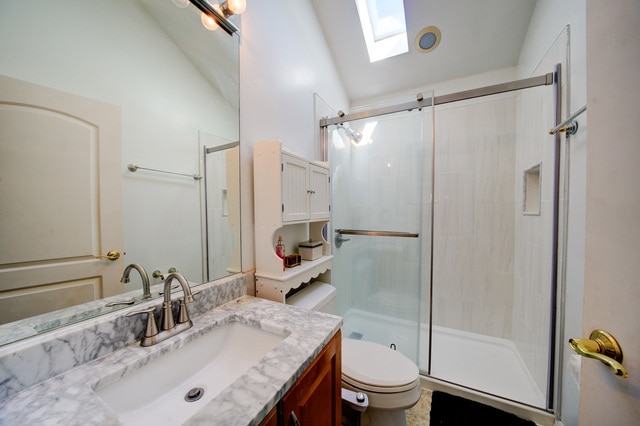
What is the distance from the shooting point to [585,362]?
48 cm

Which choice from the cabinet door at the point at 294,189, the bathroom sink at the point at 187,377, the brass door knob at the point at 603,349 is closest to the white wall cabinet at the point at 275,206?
the cabinet door at the point at 294,189

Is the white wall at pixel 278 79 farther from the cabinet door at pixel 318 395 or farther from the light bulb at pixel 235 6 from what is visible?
the cabinet door at pixel 318 395

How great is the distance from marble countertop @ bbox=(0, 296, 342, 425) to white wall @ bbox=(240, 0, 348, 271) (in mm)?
517

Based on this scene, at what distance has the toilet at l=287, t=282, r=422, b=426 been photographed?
1.02 meters

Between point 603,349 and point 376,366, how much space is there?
3.07 feet

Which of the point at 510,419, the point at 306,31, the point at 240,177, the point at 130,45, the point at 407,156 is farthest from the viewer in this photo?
the point at 407,156

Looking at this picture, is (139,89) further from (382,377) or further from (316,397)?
(382,377)

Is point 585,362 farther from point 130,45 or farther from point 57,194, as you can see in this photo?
point 130,45

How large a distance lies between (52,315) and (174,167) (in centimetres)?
57

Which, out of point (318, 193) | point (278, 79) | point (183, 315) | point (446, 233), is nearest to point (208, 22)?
point (278, 79)

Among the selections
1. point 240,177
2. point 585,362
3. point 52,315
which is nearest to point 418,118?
point 240,177

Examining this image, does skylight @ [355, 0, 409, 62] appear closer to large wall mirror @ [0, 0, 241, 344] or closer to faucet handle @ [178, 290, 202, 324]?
large wall mirror @ [0, 0, 241, 344]

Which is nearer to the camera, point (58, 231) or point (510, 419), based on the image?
point (58, 231)

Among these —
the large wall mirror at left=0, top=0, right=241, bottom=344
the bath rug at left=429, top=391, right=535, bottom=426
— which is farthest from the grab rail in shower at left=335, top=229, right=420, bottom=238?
the large wall mirror at left=0, top=0, right=241, bottom=344
